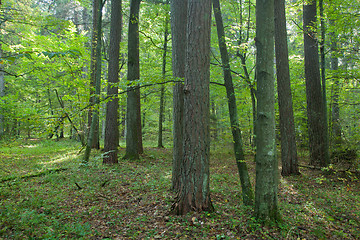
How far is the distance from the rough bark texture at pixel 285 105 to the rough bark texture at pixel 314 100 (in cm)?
135

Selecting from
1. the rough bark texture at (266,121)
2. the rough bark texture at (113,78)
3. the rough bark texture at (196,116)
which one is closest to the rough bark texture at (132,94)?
the rough bark texture at (113,78)

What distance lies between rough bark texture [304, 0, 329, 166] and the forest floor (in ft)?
2.84

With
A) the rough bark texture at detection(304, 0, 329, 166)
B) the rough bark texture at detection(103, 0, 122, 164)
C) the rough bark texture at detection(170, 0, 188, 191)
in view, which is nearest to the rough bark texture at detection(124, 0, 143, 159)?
the rough bark texture at detection(103, 0, 122, 164)

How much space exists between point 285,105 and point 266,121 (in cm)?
514

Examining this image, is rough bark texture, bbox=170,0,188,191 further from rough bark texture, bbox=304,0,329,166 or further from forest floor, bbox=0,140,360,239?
rough bark texture, bbox=304,0,329,166

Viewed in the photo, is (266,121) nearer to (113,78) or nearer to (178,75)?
(178,75)

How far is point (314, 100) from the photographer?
880 cm

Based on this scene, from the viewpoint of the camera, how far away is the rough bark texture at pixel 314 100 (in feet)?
27.8

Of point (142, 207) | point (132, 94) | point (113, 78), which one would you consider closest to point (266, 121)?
point (142, 207)

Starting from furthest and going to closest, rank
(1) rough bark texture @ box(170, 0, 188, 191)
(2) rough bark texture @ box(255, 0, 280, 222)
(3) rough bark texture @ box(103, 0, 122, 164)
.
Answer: (3) rough bark texture @ box(103, 0, 122, 164)
(1) rough bark texture @ box(170, 0, 188, 191)
(2) rough bark texture @ box(255, 0, 280, 222)

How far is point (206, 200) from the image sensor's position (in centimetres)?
416

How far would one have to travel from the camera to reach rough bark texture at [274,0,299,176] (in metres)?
7.94

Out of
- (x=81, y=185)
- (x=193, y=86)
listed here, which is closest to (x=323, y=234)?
(x=193, y=86)

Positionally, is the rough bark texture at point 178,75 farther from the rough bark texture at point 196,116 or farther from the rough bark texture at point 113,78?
the rough bark texture at point 113,78
